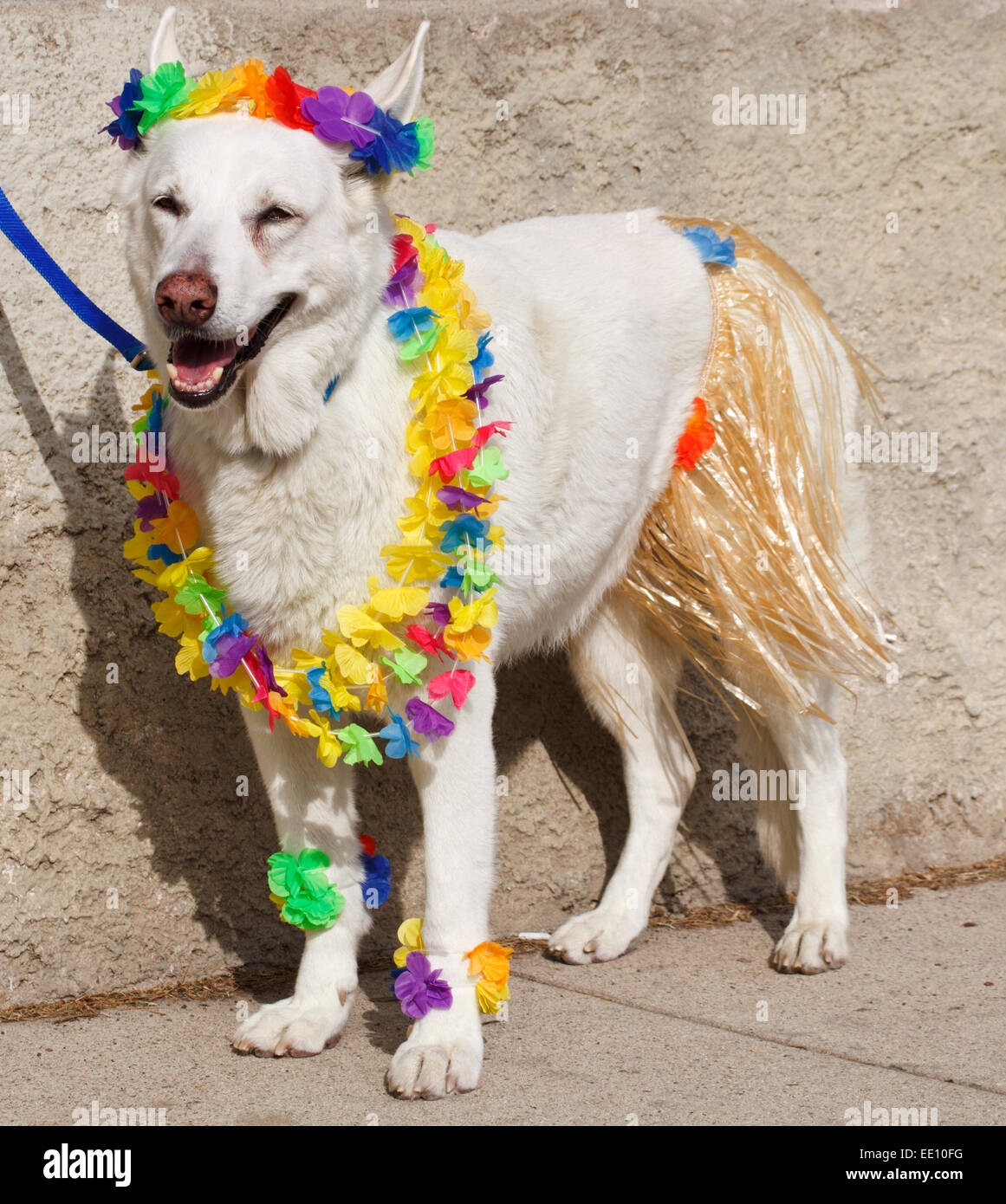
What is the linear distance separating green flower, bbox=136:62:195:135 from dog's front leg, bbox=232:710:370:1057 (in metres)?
1.33

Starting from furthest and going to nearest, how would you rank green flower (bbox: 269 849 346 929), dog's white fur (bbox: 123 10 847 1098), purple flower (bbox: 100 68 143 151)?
1. green flower (bbox: 269 849 346 929)
2. purple flower (bbox: 100 68 143 151)
3. dog's white fur (bbox: 123 10 847 1098)

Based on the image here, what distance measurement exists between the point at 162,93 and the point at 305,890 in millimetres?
1775

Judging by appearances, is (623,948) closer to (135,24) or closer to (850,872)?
(850,872)

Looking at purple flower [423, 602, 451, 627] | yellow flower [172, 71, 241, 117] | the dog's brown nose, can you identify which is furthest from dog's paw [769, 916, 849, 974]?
yellow flower [172, 71, 241, 117]

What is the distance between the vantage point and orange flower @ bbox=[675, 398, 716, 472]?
367cm

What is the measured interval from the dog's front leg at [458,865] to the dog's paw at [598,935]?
0.90 metres

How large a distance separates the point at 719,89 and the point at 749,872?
254 cm

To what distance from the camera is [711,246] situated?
3756mm

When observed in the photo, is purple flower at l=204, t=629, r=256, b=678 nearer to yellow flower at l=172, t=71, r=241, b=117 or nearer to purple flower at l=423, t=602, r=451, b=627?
purple flower at l=423, t=602, r=451, b=627

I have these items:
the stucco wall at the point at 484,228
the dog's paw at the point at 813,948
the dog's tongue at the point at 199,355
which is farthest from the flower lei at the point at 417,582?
the dog's paw at the point at 813,948

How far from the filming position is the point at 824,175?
4402mm

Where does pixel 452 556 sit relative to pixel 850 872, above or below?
above

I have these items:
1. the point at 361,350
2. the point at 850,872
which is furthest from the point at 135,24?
the point at 850,872

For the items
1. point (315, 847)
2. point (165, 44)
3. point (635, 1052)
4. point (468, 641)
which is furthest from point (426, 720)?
point (165, 44)
